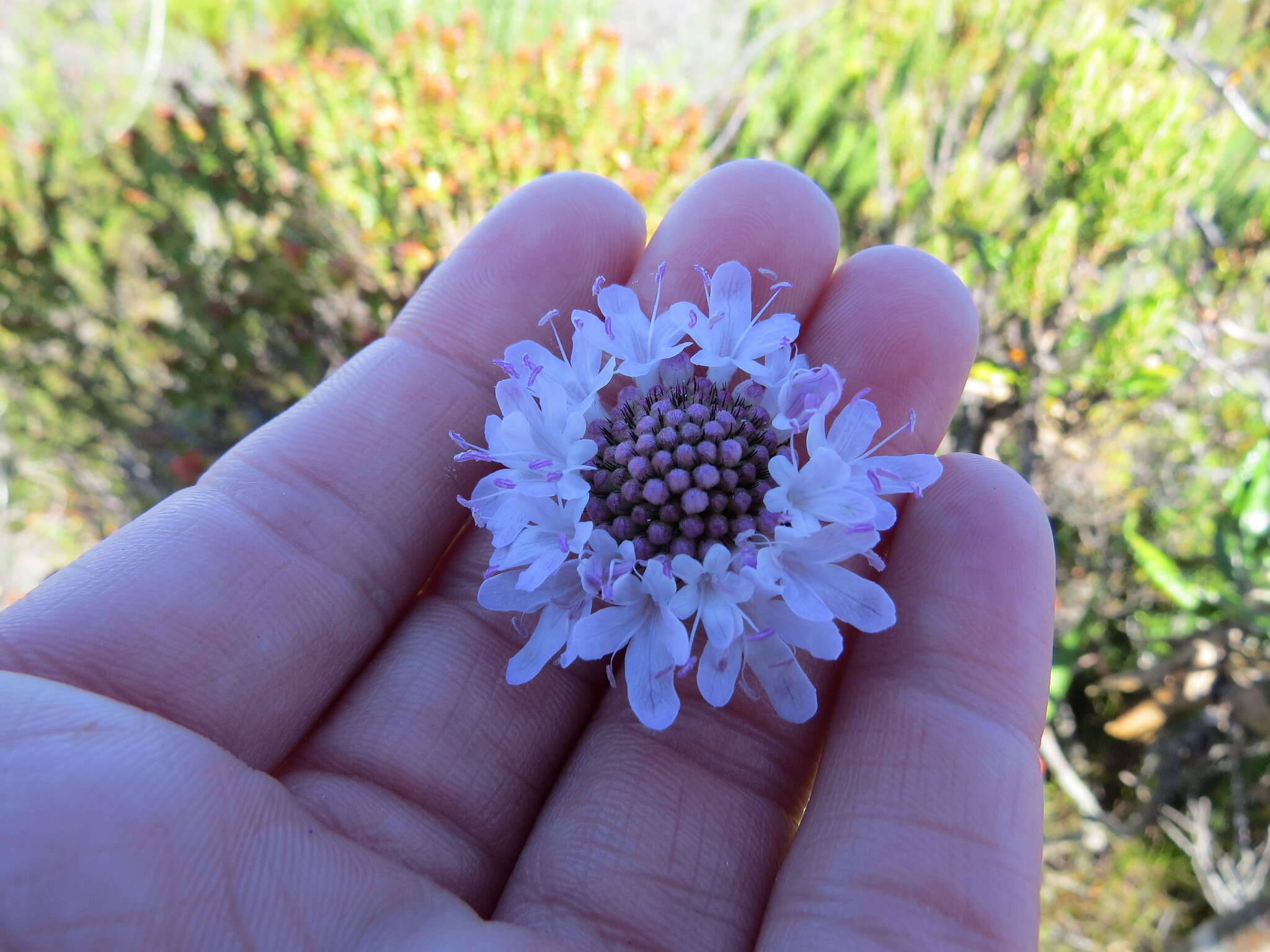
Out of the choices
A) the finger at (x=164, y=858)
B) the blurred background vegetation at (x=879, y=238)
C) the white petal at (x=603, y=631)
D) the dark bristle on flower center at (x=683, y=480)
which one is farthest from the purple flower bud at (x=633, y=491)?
the blurred background vegetation at (x=879, y=238)

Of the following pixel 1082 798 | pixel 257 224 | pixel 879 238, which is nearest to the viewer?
pixel 1082 798

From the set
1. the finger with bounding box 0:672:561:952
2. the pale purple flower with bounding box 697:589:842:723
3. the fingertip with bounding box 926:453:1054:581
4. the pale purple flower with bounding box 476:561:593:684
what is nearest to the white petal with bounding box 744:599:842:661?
the pale purple flower with bounding box 697:589:842:723

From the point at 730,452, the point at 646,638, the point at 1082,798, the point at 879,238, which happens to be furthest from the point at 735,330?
the point at 879,238

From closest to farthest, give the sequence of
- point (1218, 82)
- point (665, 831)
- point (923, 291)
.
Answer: point (665, 831) < point (923, 291) < point (1218, 82)

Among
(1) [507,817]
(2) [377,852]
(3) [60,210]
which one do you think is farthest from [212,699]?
(3) [60,210]

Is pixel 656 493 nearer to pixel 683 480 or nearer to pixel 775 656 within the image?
pixel 683 480

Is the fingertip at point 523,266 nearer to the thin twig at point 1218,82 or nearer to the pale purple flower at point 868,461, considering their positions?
the pale purple flower at point 868,461
